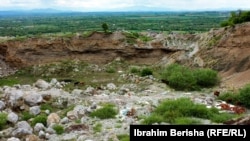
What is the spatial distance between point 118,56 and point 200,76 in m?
12.0

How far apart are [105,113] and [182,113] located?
9.35ft

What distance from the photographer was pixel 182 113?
641 inches

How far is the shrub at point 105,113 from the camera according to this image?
667 inches

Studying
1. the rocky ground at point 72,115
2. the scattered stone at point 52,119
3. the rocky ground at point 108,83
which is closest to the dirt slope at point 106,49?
the rocky ground at point 108,83

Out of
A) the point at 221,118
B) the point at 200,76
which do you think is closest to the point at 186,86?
the point at 200,76

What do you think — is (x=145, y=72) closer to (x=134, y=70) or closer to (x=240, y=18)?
(x=134, y=70)

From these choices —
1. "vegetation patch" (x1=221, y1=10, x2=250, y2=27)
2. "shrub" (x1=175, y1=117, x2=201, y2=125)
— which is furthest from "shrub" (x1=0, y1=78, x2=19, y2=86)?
"shrub" (x1=175, y1=117, x2=201, y2=125)

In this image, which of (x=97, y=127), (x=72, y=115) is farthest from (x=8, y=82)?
(x=97, y=127)

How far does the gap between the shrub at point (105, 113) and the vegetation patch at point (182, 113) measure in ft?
5.00

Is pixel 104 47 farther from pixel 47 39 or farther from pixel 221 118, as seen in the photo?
pixel 221 118

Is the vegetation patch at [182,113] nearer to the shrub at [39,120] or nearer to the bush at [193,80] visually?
the shrub at [39,120]

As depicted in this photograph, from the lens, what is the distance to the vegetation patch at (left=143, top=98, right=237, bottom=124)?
15.5 m

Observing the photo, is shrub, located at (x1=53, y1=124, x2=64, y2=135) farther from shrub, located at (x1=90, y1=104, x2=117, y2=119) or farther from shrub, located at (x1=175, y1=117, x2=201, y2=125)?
shrub, located at (x1=175, y1=117, x2=201, y2=125)

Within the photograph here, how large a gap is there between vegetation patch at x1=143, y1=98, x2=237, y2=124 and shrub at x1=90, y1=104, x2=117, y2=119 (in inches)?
60.0
